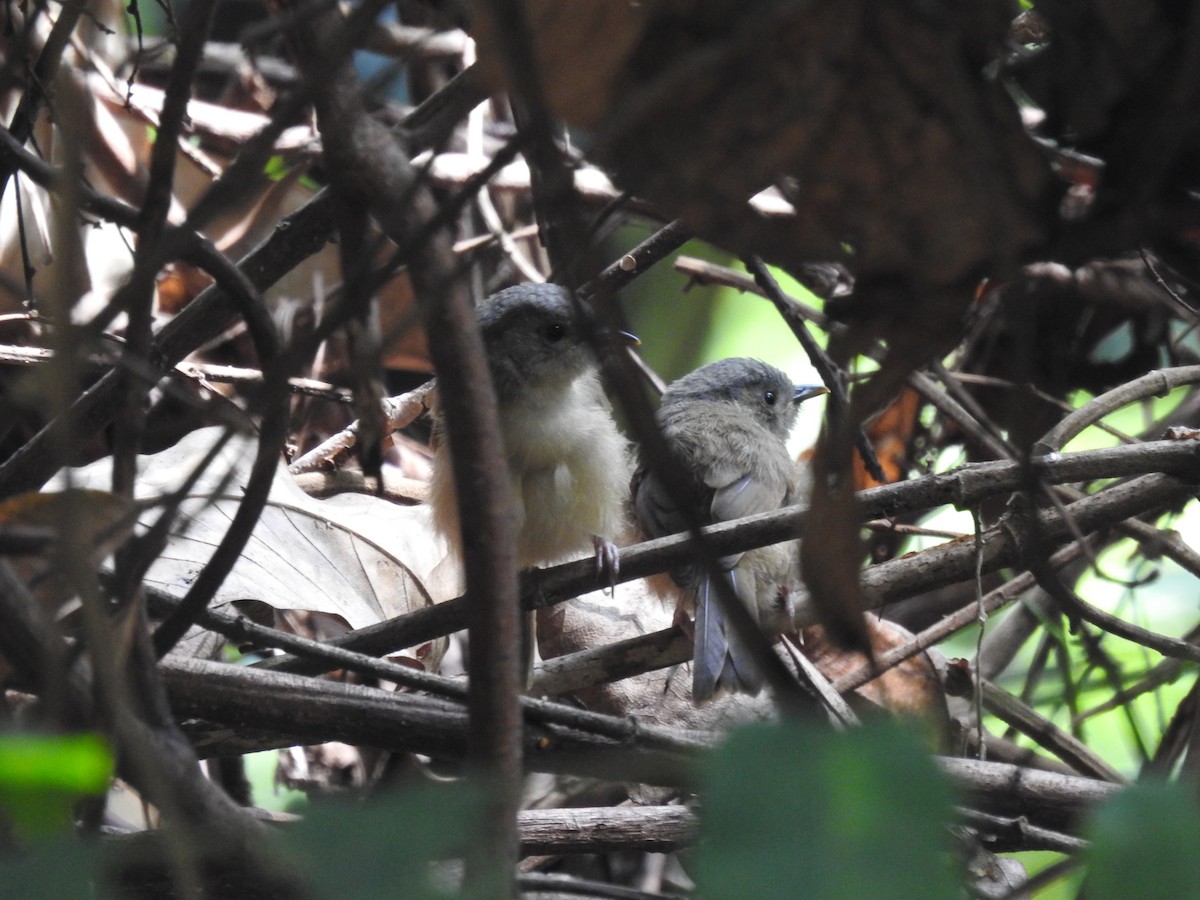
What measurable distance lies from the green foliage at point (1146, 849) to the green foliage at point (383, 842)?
19.4 inches

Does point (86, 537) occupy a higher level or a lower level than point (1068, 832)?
higher

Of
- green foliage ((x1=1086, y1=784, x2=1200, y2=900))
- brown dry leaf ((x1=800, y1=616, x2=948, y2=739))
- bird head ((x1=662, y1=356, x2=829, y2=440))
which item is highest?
bird head ((x1=662, y1=356, x2=829, y2=440))

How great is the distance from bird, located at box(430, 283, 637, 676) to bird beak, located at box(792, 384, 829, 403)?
3.59 feet

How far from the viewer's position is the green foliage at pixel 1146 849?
94 cm

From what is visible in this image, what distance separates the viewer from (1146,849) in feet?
3.13

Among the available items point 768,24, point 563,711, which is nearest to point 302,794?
point 563,711

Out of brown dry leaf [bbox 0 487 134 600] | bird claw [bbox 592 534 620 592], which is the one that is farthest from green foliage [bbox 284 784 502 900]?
bird claw [bbox 592 534 620 592]

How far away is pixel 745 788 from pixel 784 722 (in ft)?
0.26

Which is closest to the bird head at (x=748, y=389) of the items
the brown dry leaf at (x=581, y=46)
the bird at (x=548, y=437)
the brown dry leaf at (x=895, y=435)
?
the brown dry leaf at (x=895, y=435)

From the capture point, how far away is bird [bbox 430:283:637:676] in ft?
13.2

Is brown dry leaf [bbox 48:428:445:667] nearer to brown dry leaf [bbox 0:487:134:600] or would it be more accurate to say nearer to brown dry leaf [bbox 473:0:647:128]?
brown dry leaf [bbox 0:487:134:600]

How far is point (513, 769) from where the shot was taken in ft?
4.70

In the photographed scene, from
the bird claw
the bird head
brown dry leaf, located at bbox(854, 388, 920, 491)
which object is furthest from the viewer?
the bird head

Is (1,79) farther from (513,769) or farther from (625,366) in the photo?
(513,769)
